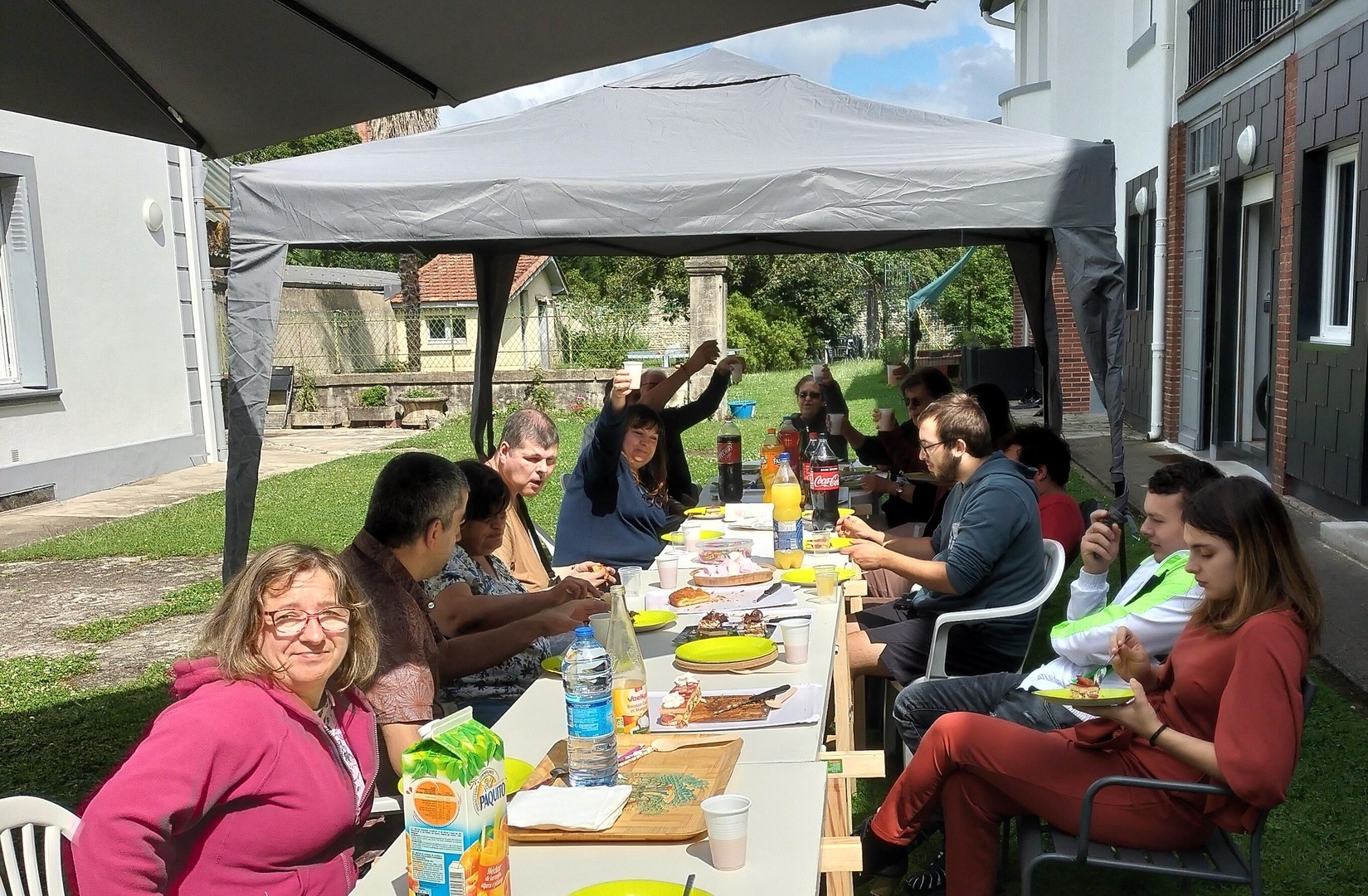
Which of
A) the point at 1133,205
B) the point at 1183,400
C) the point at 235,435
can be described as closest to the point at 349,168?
the point at 235,435

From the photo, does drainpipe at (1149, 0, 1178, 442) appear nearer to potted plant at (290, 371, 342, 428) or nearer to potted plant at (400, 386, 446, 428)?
potted plant at (400, 386, 446, 428)

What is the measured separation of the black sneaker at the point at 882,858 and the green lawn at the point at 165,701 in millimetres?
465

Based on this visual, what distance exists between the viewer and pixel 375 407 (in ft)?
58.2

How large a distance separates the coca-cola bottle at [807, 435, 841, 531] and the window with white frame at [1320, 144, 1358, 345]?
484cm

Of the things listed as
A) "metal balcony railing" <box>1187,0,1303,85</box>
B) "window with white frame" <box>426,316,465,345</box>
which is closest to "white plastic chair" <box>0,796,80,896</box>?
"metal balcony railing" <box>1187,0,1303,85</box>

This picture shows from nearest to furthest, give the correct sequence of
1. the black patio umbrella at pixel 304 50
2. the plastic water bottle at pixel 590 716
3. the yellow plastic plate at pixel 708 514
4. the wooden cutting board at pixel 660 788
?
1. the wooden cutting board at pixel 660 788
2. the plastic water bottle at pixel 590 716
3. the black patio umbrella at pixel 304 50
4. the yellow plastic plate at pixel 708 514

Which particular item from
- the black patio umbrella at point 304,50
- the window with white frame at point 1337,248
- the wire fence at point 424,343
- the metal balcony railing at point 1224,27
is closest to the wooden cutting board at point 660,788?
the black patio umbrella at point 304,50

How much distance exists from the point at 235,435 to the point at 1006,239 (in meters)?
4.82

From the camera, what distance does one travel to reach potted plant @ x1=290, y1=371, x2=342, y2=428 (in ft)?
58.4

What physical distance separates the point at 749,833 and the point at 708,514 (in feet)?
11.0

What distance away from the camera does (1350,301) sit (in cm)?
741

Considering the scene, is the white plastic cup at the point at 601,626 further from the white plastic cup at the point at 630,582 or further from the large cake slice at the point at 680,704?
the white plastic cup at the point at 630,582

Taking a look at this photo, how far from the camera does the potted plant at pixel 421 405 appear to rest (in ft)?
57.5

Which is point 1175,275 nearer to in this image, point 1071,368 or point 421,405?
point 1071,368
